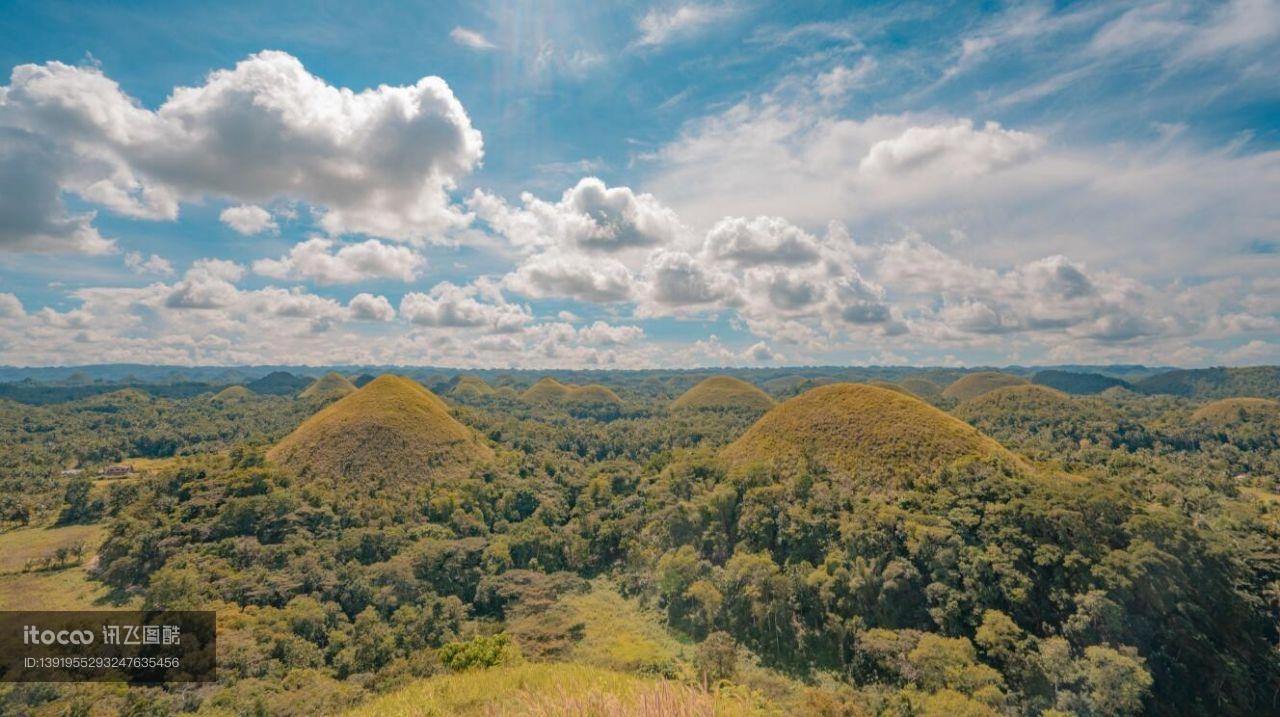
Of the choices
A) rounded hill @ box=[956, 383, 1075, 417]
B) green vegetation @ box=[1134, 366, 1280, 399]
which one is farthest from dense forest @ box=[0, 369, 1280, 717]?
green vegetation @ box=[1134, 366, 1280, 399]

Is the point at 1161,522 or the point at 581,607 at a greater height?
the point at 1161,522

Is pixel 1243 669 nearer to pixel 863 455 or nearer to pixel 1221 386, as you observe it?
pixel 863 455

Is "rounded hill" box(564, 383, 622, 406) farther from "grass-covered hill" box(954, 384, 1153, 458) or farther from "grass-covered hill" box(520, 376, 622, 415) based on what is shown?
"grass-covered hill" box(954, 384, 1153, 458)

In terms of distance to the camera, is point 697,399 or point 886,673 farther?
point 697,399

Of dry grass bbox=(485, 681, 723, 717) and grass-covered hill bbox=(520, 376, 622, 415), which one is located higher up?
dry grass bbox=(485, 681, 723, 717)

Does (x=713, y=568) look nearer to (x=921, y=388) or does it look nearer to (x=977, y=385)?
(x=977, y=385)

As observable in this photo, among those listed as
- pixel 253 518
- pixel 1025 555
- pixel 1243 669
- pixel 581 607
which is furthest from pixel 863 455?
pixel 253 518

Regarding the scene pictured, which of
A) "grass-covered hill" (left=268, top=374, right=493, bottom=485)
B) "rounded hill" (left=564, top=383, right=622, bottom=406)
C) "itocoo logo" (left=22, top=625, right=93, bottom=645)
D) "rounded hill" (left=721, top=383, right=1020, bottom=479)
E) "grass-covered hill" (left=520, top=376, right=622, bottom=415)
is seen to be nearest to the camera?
"itocoo logo" (left=22, top=625, right=93, bottom=645)
